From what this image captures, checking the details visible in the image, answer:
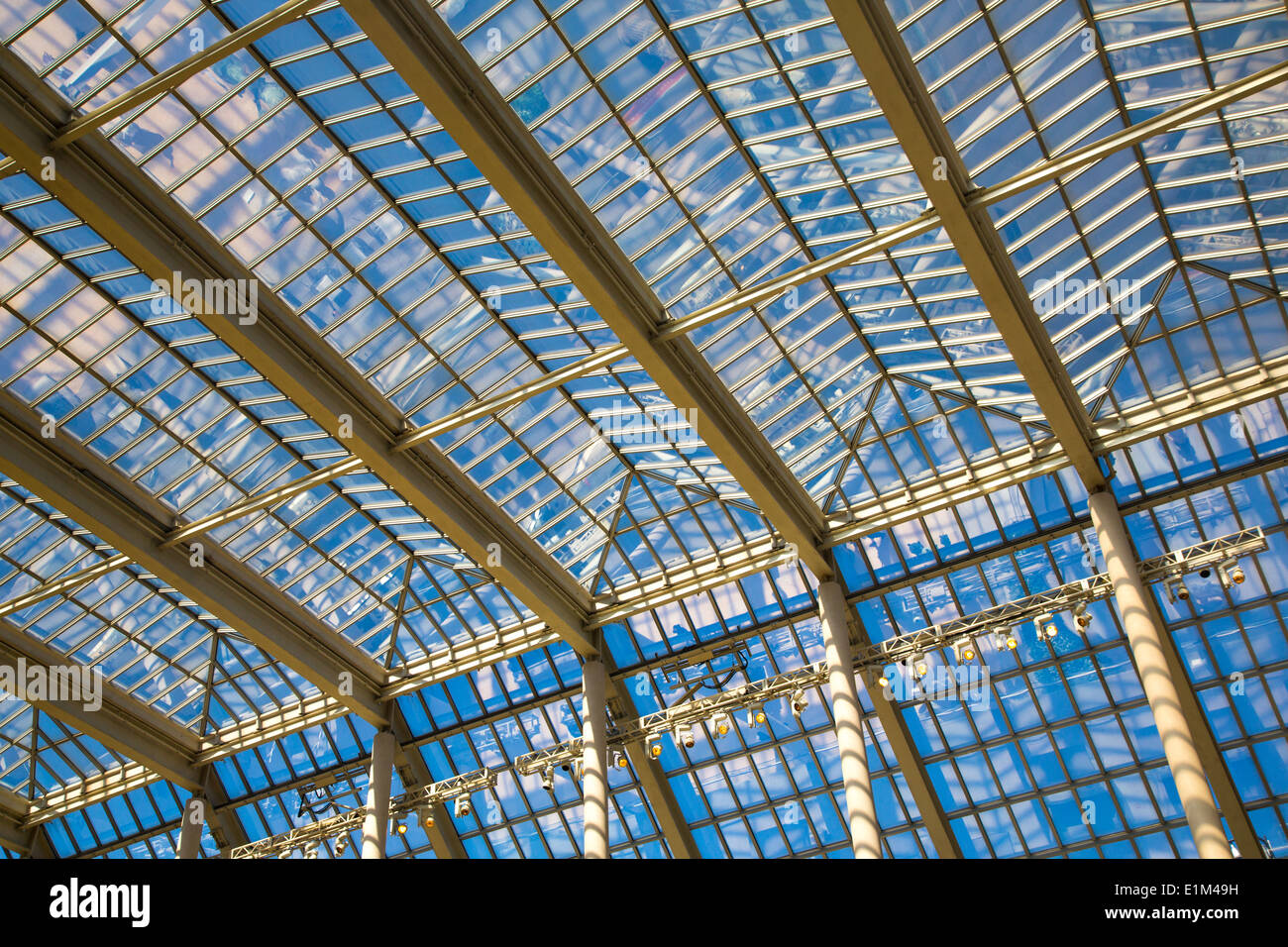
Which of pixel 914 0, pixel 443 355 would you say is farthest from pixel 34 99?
pixel 914 0

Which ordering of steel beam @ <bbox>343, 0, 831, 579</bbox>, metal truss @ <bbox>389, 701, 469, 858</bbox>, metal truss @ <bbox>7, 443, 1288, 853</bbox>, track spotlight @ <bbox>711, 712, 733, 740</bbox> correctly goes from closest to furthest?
1. steel beam @ <bbox>343, 0, 831, 579</bbox>
2. metal truss @ <bbox>7, 443, 1288, 853</bbox>
3. track spotlight @ <bbox>711, 712, 733, 740</bbox>
4. metal truss @ <bbox>389, 701, 469, 858</bbox>

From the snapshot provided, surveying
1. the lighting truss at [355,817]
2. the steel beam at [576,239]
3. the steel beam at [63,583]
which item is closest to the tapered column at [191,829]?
the lighting truss at [355,817]

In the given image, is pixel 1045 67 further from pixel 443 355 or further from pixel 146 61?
pixel 146 61

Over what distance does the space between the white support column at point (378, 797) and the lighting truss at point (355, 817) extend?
2.21 feet

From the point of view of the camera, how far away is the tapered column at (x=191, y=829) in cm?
3566

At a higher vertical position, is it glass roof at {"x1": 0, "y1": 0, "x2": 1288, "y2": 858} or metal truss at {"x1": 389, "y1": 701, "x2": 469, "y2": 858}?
glass roof at {"x1": 0, "y1": 0, "x2": 1288, "y2": 858}

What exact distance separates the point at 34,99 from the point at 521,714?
22.5 m

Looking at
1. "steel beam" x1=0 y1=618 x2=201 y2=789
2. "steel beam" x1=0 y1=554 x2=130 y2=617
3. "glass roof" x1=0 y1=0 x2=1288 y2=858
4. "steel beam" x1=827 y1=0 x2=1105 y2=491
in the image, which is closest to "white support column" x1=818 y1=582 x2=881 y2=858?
"glass roof" x1=0 y1=0 x2=1288 y2=858

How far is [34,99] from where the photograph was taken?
20.5 meters

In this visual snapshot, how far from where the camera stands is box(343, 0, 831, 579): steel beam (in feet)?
63.9

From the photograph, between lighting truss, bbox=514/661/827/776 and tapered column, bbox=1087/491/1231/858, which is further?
lighting truss, bbox=514/661/827/776

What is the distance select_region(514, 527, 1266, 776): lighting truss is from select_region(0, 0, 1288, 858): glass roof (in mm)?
1310

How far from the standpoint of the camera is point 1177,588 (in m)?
26.5

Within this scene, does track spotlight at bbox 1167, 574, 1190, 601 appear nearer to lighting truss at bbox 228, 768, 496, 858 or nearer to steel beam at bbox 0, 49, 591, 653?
steel beam at bbox 0, 49, 591, 653
